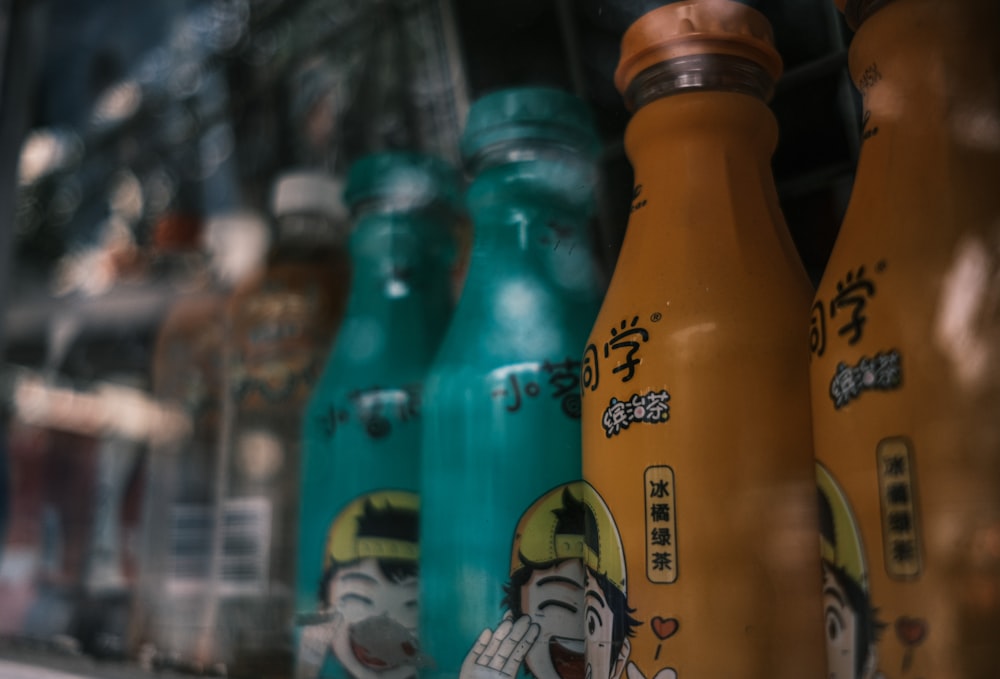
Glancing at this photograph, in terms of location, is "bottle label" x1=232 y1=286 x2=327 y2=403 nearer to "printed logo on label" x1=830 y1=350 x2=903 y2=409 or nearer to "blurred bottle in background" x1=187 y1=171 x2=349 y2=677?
"blurred bottle in background" x1=187 y1=171 x2=349 y2=677

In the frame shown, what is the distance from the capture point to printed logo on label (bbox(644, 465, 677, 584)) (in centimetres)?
41

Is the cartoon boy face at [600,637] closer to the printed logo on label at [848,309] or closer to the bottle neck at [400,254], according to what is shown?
the printed logo on label at [848,309]

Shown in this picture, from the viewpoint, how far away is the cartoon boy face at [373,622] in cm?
57

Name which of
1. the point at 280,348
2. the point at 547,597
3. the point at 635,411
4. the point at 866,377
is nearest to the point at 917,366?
the point at 866,377

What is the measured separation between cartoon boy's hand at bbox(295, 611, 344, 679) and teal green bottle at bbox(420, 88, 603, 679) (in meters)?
0.09

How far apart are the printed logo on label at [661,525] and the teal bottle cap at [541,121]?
0.23 meters

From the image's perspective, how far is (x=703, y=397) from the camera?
409mm

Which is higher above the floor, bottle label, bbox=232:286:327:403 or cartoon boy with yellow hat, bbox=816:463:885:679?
bottle label, bbox=232:286:327:403

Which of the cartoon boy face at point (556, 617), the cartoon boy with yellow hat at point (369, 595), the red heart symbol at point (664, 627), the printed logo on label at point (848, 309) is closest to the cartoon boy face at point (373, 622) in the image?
the cartoon boy with yellow hat at point (369, 595)

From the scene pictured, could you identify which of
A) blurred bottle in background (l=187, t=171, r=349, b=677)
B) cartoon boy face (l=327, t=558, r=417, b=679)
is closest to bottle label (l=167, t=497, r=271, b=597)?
blurred bottle in background (l=187, t=171, r=349, b=677)

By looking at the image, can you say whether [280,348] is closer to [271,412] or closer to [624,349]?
[271,412]

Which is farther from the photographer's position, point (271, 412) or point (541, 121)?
point (271, 412)

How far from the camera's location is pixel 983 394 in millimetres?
329

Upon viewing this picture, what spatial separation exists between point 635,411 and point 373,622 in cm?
25
